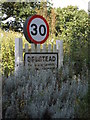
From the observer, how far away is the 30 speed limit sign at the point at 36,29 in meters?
7.66

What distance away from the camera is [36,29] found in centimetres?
770

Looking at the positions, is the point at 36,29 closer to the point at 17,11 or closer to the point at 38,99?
the point at 38,99

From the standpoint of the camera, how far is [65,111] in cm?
416

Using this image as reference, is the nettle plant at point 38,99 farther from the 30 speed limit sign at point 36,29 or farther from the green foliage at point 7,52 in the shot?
the green foliage at point 7,52

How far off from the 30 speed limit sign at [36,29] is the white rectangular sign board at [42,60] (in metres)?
0.45

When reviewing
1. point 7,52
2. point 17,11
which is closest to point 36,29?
point 7,52

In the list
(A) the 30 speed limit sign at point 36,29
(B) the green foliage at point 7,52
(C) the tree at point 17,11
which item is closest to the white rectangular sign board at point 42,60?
(A) the 30 speed limit sign at point 36,29

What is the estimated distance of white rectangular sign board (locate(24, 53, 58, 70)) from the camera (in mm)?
Result: 7359

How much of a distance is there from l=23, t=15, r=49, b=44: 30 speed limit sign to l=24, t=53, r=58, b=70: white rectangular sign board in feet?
1.48

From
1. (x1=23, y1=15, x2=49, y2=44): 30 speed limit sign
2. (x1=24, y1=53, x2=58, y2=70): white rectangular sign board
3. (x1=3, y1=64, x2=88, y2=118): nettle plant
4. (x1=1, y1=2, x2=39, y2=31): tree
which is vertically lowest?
(x1=3, y1=64, x2=88, y2=118): nettle plant

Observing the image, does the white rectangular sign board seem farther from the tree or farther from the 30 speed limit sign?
the tree

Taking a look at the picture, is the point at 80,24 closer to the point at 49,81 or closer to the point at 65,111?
the point at 49,81

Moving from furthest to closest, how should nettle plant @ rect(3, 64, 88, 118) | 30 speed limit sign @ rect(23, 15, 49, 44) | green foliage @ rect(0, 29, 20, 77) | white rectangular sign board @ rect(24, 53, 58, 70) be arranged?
green foliage @ rect(0, 29, 20, 77) < 30 speed limit sign @ rect(23, 15, 49, 44) < white rectangular sign board @ rect(24, 53, 58, 70) < nettle plant @ rect(3, 64, 88, 118)

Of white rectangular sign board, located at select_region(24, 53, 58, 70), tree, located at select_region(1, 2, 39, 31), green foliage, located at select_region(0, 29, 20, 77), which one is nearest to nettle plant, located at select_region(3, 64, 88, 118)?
white rectangular sign board, located at select_region(24, 53, 58, 70)
